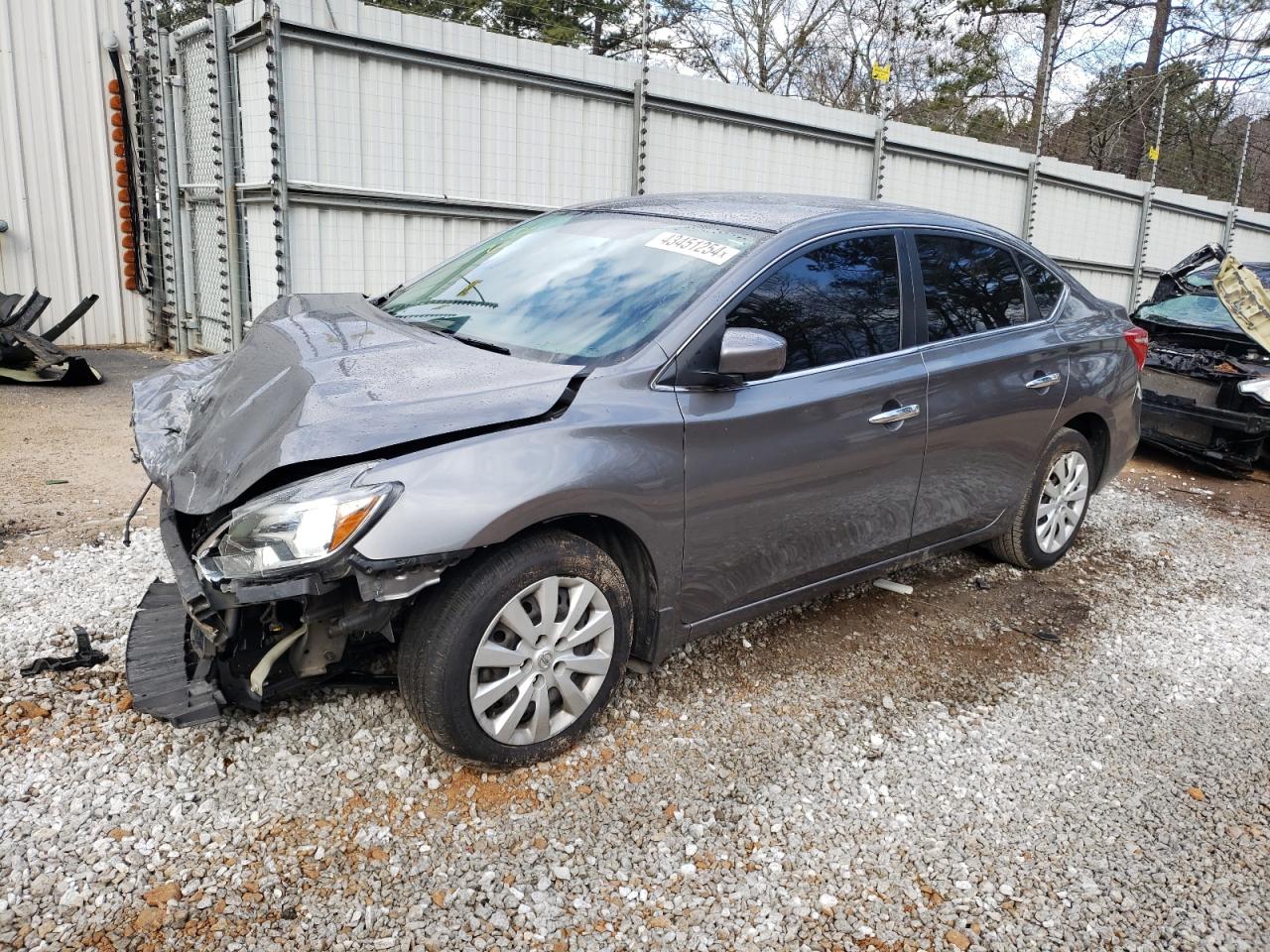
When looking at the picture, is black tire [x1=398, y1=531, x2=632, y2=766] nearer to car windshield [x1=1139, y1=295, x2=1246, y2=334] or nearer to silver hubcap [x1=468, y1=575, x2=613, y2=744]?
silver hubcap [x1=468, y1=575, x2=613, y2=744]

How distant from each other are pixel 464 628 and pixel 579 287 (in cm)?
139

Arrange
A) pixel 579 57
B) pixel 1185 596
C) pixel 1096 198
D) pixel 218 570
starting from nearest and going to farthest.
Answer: pixel 218 570 < pixel 1185 596 < pixel 579 57 < pixel 1096 198

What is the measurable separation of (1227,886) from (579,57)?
780cm

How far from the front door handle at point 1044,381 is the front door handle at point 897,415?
34.1 inches

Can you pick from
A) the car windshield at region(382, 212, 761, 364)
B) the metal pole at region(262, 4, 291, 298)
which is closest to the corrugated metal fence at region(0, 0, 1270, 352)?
the metal pole at region(262, 4, 291, 298)

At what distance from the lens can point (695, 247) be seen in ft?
11.1

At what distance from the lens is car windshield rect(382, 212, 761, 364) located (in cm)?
311

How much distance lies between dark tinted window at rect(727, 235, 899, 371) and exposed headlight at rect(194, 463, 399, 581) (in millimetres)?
1370

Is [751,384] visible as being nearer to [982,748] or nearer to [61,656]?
[982,748]

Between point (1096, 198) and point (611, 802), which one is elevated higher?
point (1096, 198)

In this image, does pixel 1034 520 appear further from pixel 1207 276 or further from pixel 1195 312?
pixel 1207 276

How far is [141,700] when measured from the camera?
2668 millimetres

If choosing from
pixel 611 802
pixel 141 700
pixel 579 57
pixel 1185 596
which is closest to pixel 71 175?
pixel 579 57

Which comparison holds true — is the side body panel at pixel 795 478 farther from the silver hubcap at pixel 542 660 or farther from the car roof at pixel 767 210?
the car roof at pixel 767 210
